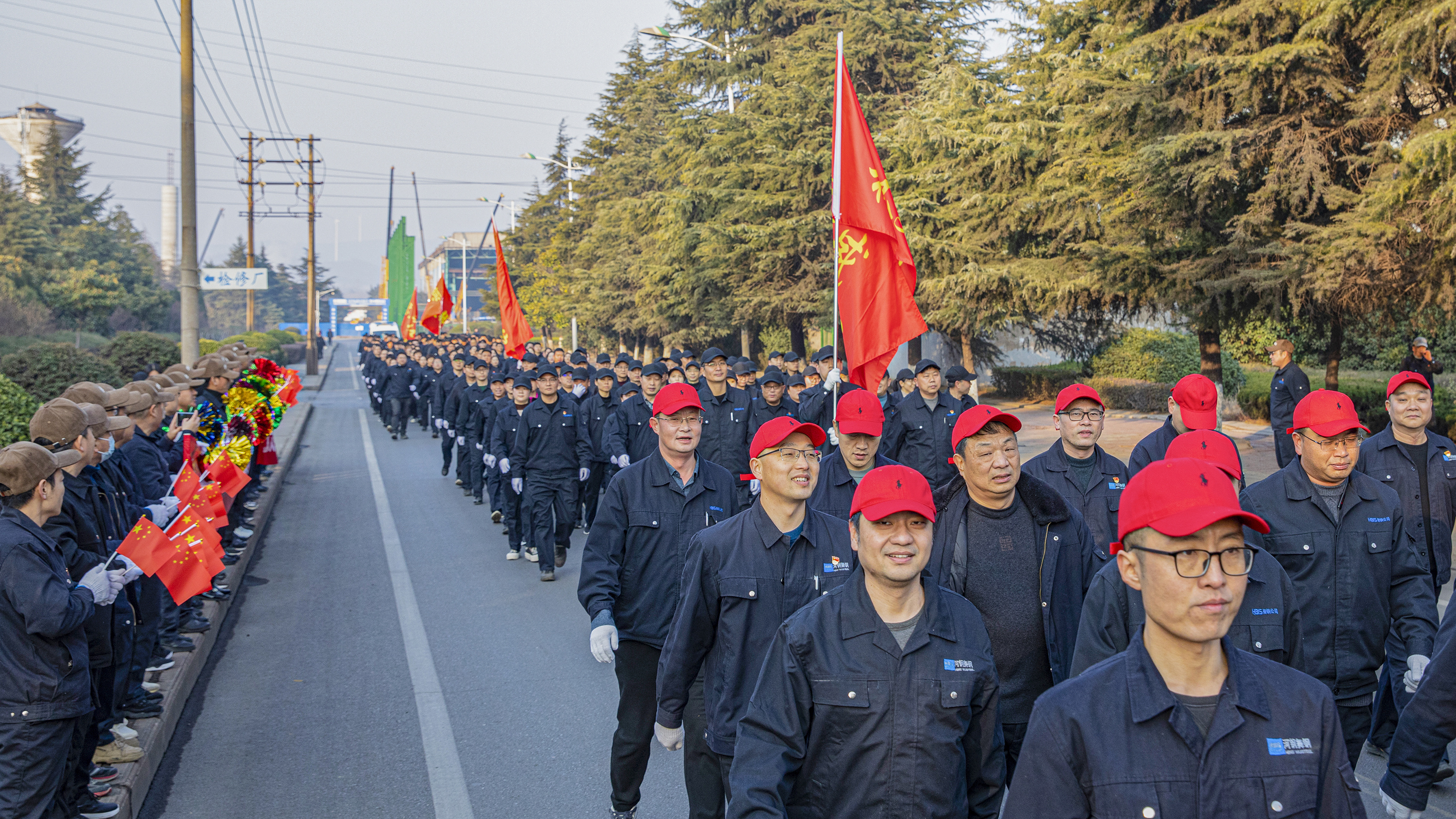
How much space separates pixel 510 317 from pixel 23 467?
18566 millimetres

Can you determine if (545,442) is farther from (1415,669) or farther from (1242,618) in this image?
(1242,618)

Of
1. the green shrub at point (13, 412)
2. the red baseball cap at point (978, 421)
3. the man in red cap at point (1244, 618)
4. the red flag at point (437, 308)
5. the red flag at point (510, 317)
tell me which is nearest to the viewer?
the man in red cap at point (1244, 618)

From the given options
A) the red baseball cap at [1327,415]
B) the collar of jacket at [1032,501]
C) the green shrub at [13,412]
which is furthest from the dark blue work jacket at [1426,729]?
the green shrub at [13,412]

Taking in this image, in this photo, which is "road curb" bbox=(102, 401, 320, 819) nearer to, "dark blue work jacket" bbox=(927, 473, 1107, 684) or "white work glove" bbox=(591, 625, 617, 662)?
"white work glove" bbox=(591, 625, 617, 662)

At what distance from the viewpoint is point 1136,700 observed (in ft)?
7.30

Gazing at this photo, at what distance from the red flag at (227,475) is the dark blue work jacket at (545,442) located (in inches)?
106

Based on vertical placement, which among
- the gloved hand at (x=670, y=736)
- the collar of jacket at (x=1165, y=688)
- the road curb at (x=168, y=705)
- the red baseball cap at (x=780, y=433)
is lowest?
the road curb at (x=168, y=705)

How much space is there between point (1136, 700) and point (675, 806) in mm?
3694

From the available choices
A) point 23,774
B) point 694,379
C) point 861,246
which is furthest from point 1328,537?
point 694,379

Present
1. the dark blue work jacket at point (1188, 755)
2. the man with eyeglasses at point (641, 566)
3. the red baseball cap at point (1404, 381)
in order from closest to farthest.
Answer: the dark blue work jacket at point (1188, 755), the man with eyeglasses at point (641, 566), the red baseball cap at point (1404, 381)

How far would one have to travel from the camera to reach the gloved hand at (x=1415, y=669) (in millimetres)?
4422

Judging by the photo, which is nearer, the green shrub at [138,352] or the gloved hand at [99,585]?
the gloved hand at [99,585]

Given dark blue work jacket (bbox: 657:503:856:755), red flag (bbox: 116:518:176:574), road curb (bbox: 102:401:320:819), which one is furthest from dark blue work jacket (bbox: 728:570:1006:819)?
red flag (bbox: 116:518:176:574)

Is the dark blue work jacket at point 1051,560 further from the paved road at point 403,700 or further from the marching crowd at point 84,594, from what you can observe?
the marching crowd at point 84,594
